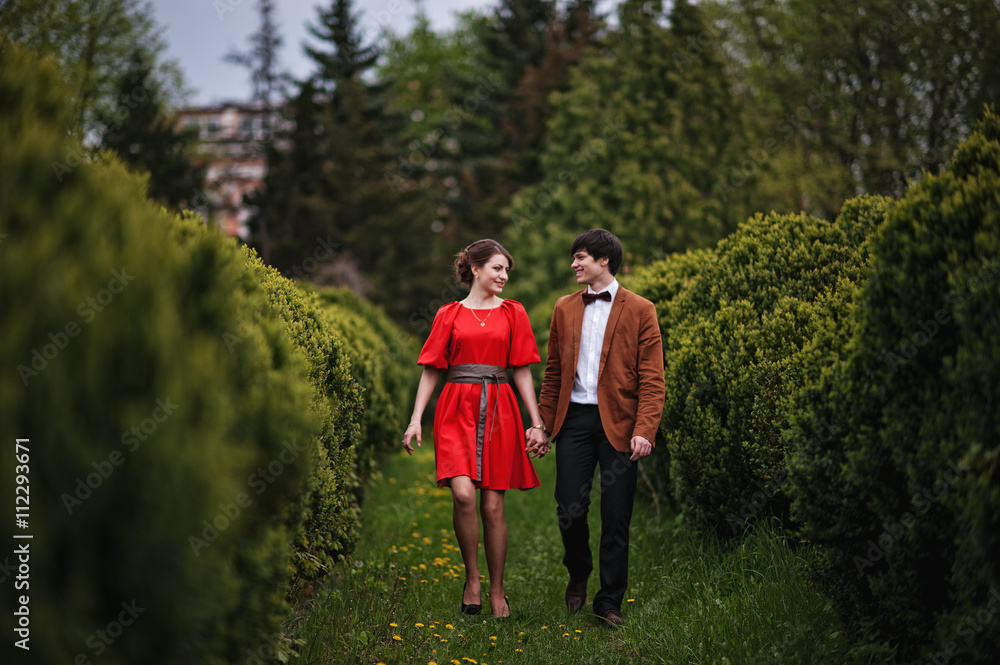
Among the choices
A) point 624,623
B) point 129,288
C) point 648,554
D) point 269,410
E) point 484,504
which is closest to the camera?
point 129,288

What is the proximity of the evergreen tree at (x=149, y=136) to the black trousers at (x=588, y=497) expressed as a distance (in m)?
18.3

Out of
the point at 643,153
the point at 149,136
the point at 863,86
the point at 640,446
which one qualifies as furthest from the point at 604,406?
the point at 863,86

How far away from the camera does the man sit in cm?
441

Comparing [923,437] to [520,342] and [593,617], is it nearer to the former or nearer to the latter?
[593,617]

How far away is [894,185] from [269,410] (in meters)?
22.8

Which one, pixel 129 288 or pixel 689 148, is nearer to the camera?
pixel 129 288

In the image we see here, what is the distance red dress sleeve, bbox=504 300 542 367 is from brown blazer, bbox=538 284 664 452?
269mm

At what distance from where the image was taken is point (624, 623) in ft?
14.0

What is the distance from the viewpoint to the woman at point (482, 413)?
4.48 metres

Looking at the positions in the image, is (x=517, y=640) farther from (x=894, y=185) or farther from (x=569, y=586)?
(x=894, y=185)

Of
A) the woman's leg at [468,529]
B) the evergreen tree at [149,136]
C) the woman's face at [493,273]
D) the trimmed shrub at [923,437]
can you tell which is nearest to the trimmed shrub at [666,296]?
the woman's face at [493,273]

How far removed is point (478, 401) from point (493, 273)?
2.79 feet

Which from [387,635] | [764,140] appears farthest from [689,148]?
[387,635]

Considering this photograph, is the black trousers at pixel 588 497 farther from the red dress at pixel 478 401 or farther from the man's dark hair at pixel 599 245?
the man's dark hair at pixel 599 245
